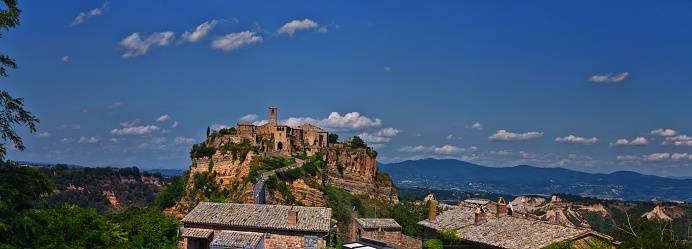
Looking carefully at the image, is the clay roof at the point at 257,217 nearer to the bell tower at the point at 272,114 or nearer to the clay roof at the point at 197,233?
the clay roof at the point at 197,233

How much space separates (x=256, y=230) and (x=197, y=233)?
3.24 m

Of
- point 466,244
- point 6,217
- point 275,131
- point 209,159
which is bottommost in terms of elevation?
point 466,244

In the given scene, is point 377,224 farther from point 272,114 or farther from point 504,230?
point 272,114

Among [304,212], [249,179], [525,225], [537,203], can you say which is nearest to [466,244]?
[525,225]

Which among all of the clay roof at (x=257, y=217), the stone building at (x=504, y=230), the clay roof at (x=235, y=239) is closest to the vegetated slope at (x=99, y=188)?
the clay roof at (x=257, y=217)

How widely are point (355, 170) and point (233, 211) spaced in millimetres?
63470

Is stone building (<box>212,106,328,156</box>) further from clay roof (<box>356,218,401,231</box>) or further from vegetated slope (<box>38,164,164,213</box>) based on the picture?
vegetated slope (<box>38,164,164,213</box>)

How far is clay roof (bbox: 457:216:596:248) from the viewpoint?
935 inches

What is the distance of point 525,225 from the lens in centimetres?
2630

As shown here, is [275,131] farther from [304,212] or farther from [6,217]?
[6,217]

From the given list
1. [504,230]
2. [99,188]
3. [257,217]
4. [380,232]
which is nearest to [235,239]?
[257,217]

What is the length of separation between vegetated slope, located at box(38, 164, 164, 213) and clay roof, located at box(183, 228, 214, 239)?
9383 centimetres

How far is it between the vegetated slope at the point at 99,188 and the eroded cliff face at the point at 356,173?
5814cm

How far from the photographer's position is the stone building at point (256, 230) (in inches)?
1038
